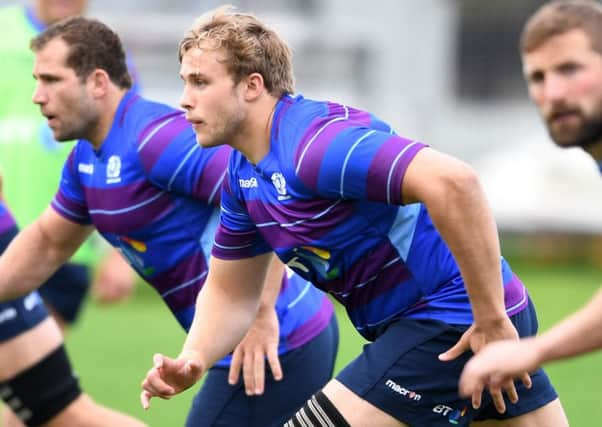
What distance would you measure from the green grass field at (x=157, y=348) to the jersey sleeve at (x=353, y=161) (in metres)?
3.87

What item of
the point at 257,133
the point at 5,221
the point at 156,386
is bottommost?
the point at 156,386

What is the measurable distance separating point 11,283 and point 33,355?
2.19 ft

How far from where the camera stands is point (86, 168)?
509 centimetres

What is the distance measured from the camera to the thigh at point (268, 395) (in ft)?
16.4

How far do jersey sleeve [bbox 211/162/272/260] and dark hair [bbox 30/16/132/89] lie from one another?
0.97m

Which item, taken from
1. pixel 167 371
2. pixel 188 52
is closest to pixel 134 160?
pixel 188 52

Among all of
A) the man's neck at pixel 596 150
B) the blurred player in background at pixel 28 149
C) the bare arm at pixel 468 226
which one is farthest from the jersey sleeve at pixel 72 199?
the man's neck at pixel 596 150

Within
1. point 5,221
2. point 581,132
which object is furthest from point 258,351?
point 581,132

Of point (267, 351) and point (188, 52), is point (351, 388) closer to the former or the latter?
point (267, 351)

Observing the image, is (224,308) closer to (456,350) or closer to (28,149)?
(456,350)

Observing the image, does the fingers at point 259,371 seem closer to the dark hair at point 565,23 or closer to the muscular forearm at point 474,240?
the muscular forearm at point 474,240

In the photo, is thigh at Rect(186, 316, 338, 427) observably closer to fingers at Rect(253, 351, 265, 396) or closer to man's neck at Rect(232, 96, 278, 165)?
fingers at Rect(253, 351, 265, 396)

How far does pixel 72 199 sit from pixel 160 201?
1.33ft

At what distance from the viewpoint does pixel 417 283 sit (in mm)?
4281
